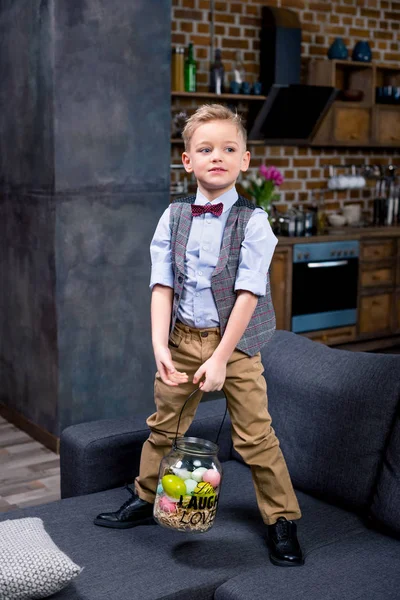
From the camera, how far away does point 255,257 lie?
6.36 feet

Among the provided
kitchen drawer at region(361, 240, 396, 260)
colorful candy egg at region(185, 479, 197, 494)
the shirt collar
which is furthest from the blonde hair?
kitchen drawer at region(361, 240, 396, 260)

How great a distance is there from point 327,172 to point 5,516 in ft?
16.5

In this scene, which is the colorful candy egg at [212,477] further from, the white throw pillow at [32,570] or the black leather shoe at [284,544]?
the white throw pillow at [32,570]

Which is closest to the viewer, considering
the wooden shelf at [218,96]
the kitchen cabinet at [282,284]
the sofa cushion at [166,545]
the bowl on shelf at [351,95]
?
the sofa cushion at [166,545]

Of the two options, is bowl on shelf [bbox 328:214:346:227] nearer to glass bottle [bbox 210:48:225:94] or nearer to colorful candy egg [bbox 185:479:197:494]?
glass bottle [bbox 210:48:225:94]

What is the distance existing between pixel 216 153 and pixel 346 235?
13.4ft

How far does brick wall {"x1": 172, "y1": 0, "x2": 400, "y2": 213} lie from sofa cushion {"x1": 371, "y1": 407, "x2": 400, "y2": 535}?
3.86m

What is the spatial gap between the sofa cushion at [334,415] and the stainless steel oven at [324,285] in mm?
3284

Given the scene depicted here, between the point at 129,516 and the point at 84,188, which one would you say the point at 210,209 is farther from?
the point at 84,188

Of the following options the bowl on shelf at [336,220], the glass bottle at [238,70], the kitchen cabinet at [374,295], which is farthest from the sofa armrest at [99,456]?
the bowl on shelf at [336,220]

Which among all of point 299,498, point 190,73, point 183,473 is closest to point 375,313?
point 190,73

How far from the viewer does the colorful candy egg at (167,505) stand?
1781mm

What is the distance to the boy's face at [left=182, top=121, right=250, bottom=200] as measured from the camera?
6.22 feet

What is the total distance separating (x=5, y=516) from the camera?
205 cm
